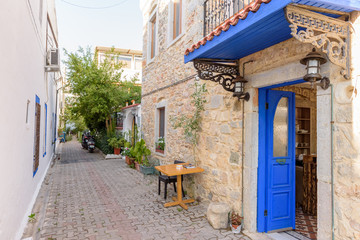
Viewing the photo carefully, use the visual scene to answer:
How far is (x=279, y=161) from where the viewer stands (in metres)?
3.89

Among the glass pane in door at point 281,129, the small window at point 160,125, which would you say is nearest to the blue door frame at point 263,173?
the glass pane in door at point 281,129

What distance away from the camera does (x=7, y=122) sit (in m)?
2.74

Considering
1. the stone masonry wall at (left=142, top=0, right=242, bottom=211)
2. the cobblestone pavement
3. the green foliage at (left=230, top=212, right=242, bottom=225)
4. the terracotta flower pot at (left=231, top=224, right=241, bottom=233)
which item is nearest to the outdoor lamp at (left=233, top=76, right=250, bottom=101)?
the stone masonry wall at (left=142, top=0, right=242, bottom=211)

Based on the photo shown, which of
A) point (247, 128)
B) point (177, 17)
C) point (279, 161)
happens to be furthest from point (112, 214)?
point (177, 17)

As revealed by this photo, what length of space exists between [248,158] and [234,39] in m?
1.90

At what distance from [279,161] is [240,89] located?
4.52 ft

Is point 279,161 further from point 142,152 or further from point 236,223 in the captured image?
point 142,152

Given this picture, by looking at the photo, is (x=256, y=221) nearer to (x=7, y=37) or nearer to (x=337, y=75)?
(x=337, y=75)

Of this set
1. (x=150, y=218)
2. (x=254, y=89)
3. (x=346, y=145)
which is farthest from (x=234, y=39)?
(x=150, y=218)

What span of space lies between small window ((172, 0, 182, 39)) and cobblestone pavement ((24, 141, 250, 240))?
4.50m

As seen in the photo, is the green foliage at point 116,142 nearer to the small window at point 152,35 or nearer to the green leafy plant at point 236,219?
the small window at point 152,35

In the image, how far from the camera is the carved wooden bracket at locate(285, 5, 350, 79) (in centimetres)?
218

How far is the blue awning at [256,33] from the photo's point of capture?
2.21 metres

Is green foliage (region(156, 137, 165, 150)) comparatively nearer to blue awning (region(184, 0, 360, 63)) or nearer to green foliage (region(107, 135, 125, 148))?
blue awning (region(184, 0, 360, 63))
